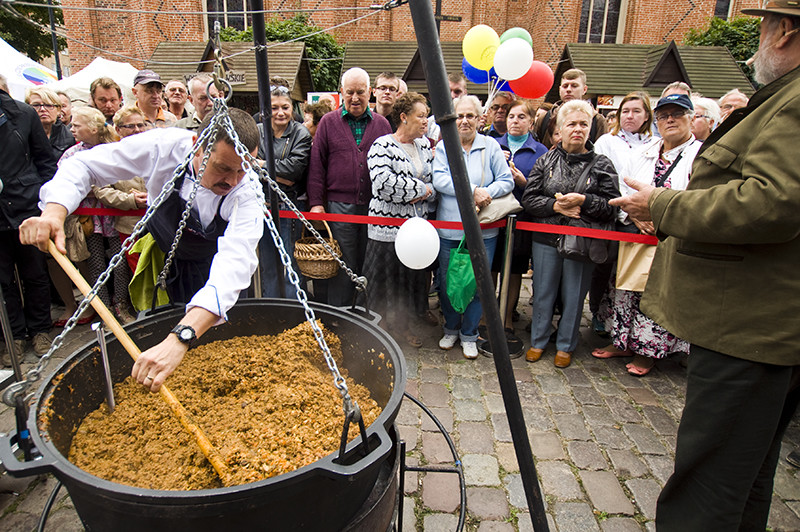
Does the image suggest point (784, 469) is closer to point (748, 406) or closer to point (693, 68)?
point (748, 406)

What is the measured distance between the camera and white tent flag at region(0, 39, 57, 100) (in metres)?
6.99

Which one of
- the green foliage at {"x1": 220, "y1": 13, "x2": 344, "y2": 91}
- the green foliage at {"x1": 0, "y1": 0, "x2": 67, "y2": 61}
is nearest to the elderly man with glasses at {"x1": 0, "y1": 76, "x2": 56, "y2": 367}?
the green foliage at {"x1": 220, "y1": 13, "x2": 344, "y2": 91}

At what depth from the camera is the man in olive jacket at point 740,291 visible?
4.76 ft

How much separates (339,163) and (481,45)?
5.84 feet

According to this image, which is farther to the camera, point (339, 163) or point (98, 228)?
point (98, 228)

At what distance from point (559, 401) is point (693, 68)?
1410 cm

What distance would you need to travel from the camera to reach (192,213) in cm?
226

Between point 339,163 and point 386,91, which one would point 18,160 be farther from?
point 386,91

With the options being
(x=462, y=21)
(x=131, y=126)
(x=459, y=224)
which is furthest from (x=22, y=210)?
(x=462, y=21)

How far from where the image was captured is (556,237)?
145 inches

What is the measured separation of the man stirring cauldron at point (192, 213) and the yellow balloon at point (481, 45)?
119 inches

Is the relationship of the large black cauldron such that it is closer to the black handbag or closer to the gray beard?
the gray beard

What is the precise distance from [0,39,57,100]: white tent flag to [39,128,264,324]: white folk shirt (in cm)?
682

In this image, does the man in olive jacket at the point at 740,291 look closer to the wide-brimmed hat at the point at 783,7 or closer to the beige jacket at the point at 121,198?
the wide-brimmed hat at the point at 783,7
